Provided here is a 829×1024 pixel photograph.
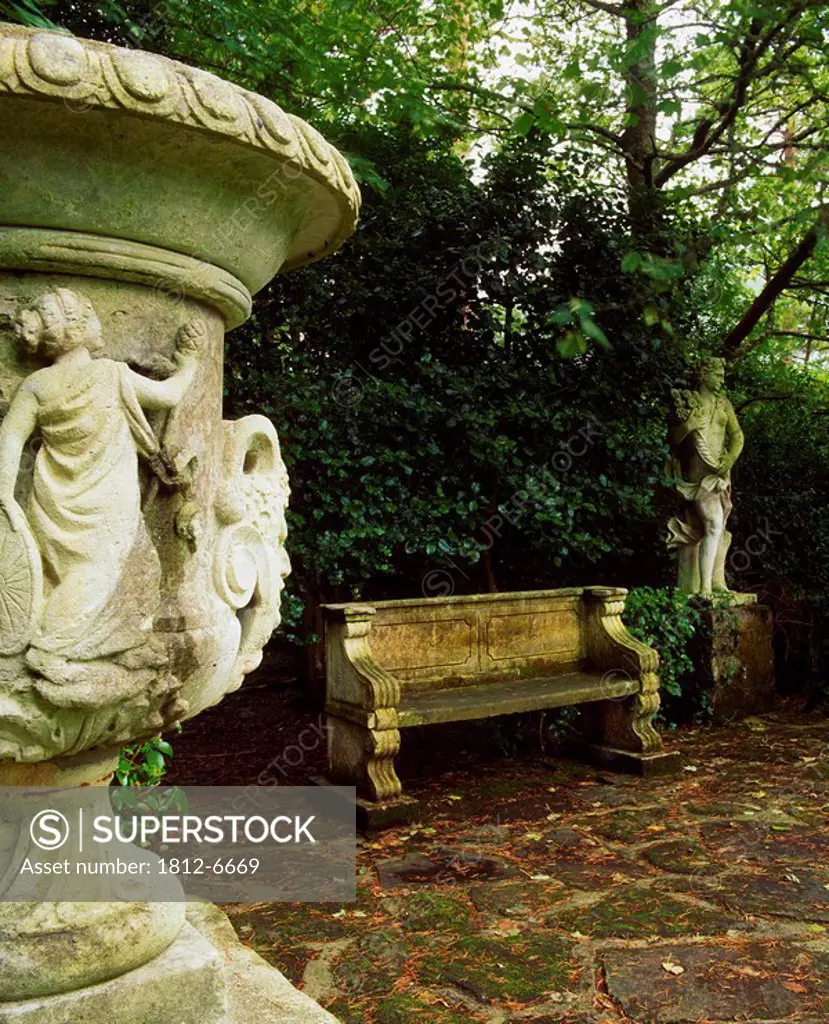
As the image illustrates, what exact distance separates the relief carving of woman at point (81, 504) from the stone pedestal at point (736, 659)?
5627 mm

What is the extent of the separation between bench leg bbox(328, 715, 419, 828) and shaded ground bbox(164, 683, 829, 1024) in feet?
0.31

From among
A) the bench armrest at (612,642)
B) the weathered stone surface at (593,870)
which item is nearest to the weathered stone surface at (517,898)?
the weathered stone surface at (593,870)

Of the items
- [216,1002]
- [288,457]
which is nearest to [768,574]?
[288,457]

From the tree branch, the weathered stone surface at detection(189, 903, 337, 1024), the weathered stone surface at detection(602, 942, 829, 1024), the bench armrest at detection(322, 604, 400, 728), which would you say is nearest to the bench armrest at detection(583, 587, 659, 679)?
the bench armrest at detection(322, 604, 400, 728)

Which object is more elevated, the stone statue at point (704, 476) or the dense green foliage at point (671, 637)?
the stone statue at point (704, 476)

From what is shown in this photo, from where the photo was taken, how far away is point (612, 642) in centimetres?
566

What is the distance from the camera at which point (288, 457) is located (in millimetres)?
5414

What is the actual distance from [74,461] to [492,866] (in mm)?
2901

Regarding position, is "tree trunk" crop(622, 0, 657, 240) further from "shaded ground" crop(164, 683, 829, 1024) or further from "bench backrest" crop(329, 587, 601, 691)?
"shaded ground" crop(164, 683, 829, 1024)

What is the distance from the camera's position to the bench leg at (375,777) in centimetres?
448

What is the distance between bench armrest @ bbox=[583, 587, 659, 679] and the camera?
5.55m

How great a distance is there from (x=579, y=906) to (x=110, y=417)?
8.72 feet

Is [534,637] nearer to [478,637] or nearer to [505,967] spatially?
[478,637]

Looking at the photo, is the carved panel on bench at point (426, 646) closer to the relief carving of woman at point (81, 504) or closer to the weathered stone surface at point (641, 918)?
the weathered stone surface at point (641, 918)
